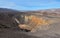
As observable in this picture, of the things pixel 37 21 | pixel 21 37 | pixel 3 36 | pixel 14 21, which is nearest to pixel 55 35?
pixel 21 37

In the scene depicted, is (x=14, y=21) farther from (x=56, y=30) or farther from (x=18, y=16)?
(x=56, y=30)

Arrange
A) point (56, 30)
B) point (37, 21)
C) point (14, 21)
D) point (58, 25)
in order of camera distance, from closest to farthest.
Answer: point (56, 30), point (58, 25), point (37, 21), point (14, 21)

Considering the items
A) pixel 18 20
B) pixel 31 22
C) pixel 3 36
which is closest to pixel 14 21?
pixel 18 20

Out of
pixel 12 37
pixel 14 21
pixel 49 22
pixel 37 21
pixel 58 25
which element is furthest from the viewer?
pixel 14 21

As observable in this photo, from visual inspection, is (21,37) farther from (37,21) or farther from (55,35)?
(37,21)

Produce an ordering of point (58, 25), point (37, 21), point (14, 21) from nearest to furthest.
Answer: point (58, 25), point (37, 21), point (14, 21)

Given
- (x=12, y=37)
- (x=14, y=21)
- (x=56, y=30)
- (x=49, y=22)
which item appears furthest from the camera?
(x=14, y=21)

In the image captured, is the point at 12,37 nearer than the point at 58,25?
Yes

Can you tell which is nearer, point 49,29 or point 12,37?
point 12,37
